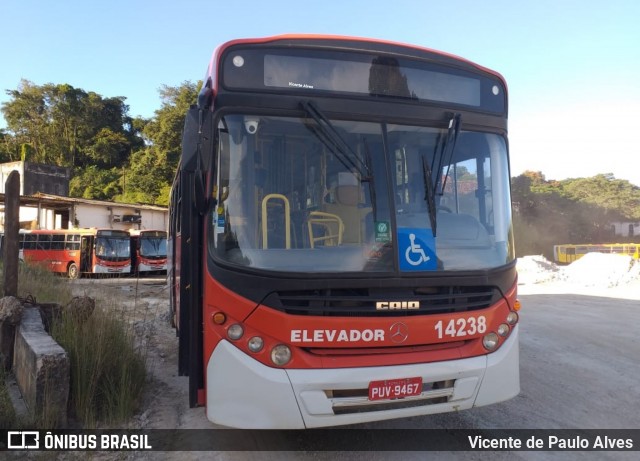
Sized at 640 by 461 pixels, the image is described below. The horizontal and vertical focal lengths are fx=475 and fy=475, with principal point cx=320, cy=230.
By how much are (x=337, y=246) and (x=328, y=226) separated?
0.18 m

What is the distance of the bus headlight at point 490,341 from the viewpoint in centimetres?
388

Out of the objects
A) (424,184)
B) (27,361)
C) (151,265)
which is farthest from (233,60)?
(151,265)

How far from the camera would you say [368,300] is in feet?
11.6

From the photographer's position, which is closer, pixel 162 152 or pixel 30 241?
pixel 30 241

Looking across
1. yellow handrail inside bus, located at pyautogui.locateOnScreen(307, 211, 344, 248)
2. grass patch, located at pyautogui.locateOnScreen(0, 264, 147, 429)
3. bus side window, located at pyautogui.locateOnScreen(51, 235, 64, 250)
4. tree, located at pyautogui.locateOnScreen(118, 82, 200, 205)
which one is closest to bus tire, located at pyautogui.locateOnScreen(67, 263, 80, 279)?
bus side window, located at pyautogui.locateOnScreen(51, 235, 64, 250)

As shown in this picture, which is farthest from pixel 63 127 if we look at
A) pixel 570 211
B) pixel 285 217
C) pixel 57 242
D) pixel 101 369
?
pixel 285 217

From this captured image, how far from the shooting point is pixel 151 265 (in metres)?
26.8

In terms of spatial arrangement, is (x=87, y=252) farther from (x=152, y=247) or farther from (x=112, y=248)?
(x=152, y=247)

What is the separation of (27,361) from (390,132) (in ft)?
13.7

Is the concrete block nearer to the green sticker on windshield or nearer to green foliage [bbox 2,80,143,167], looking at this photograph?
the green sticker on windshield

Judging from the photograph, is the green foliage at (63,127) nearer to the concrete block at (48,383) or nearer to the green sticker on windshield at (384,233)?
the concrete block at (48,383)

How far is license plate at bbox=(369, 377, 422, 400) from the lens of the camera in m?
3.43

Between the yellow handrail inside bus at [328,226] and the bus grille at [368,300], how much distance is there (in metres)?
0.43

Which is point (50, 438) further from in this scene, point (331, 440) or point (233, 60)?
point (233, 60)
